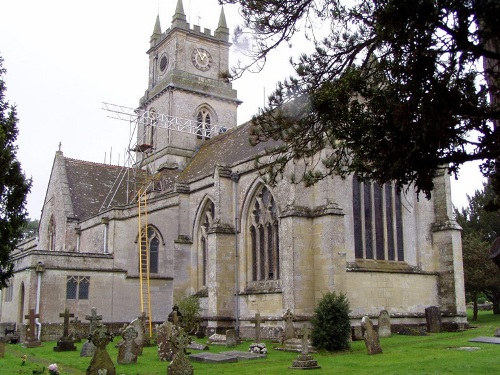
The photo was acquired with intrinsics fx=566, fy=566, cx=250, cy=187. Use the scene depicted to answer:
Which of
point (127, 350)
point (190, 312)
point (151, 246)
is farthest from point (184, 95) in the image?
point (127, 350)

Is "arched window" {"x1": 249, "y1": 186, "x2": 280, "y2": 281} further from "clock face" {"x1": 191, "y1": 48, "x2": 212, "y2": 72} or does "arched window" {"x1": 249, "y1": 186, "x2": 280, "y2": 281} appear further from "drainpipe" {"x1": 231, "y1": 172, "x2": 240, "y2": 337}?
"clock face" {"x1": 191, "y1": 48, "x2": 212, "y2": 72}

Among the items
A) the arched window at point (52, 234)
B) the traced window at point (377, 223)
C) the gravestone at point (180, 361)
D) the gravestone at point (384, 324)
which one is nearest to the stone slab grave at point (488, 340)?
the gravestone at point (384, 324)

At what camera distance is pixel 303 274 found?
2136 cm

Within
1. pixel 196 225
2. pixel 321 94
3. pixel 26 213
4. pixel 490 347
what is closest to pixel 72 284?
pixel 196 225

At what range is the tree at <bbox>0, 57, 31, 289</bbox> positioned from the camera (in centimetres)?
1340

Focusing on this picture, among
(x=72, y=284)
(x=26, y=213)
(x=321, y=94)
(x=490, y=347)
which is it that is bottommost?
(x=490, y=347)

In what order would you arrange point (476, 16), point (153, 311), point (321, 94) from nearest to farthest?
point (476, 16) < point (321, 94) < point (153, 311)

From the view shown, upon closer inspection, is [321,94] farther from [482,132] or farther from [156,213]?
[156,213]

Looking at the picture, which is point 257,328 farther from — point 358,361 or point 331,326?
point 358,361

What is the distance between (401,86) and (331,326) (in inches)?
461

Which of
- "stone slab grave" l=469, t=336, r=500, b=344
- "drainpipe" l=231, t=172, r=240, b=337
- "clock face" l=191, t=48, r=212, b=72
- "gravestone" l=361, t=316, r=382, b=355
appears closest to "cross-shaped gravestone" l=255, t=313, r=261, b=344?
"drainpipe" l=231, t=172, r=240, b=337

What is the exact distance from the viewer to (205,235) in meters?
28.7

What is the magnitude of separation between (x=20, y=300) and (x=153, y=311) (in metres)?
6.52

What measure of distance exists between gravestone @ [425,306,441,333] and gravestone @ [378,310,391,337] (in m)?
2.68
